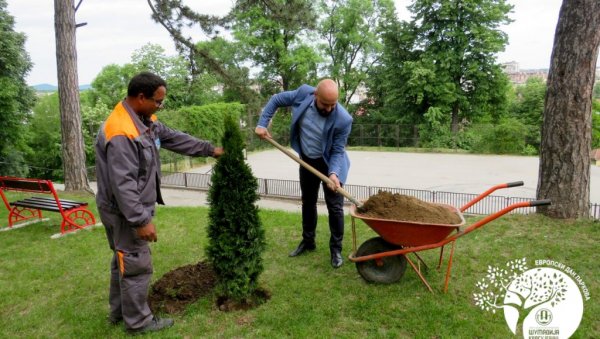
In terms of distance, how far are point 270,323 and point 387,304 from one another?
3.08ft

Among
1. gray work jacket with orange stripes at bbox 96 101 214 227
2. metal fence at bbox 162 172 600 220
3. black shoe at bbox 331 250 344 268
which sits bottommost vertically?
metal fence at bbox 162 172 600 220

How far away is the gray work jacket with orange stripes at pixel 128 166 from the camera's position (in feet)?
8.73

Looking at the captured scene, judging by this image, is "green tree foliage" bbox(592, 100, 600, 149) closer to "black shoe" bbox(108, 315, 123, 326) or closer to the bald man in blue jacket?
the bald man in blue jacket

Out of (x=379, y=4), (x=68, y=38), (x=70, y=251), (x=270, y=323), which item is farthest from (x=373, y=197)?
(x=379, y=4)

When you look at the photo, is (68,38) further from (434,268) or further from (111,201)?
(434,268)

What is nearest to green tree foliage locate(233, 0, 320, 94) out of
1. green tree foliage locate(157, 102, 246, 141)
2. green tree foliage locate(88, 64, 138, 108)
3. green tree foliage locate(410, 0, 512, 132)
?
green tree foliage locate(410, 0, 512, 132)

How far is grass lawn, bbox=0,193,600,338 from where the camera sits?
10.3ft

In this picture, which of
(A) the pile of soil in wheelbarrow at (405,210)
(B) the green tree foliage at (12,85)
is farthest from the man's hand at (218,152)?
(B) the green tree foliage at (12,85)

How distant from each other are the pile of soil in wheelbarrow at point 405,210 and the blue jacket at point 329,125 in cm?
49

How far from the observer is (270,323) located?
127 inches

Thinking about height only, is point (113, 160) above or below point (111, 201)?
above

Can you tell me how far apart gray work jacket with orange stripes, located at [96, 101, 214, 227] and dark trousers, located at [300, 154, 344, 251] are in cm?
165

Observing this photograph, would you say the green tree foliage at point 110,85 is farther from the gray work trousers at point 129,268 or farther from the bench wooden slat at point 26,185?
the gray work trousers at point 129,268

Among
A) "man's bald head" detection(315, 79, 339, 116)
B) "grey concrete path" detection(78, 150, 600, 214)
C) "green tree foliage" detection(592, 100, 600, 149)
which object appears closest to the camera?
"man's bald head" detection(315, 79, 339, 116)
